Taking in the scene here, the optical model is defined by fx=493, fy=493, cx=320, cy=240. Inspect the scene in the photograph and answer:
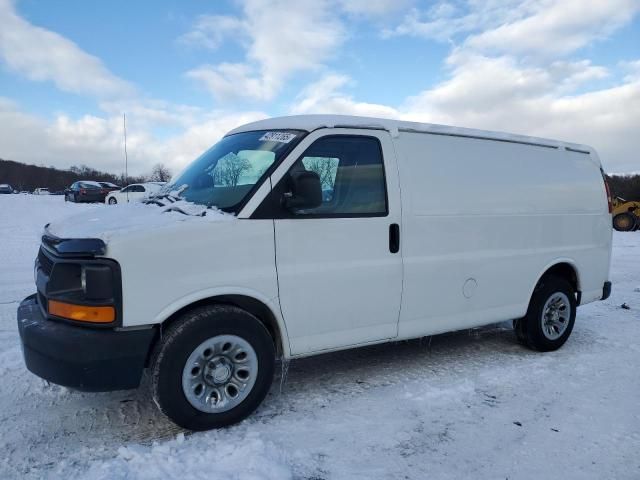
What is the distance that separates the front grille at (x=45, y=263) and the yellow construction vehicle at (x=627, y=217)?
77.0 feet

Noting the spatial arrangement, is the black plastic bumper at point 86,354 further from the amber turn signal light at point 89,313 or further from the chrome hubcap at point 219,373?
the chrome hubcap at point 219,373

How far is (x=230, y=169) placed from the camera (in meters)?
3.85

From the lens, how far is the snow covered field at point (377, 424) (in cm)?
287

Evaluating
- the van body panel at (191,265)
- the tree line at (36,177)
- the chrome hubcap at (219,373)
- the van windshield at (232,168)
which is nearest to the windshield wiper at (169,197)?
the van windshield at (232,168)

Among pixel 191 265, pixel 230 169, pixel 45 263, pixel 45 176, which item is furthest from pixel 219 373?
pixel 45 176

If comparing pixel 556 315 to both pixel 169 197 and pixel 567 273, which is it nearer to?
pixel 567 273

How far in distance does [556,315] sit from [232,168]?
12.3 ft

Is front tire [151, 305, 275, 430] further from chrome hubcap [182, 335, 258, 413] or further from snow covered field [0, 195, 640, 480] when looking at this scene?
snow covered field [0, 195, 640, 480]

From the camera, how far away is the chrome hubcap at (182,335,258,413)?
3.17m

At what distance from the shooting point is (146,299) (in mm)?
2992

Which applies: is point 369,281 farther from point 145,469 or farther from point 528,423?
point 145,469

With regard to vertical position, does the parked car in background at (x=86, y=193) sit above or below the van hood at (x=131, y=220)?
above

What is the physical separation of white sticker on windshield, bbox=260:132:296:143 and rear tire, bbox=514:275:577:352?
309 cm

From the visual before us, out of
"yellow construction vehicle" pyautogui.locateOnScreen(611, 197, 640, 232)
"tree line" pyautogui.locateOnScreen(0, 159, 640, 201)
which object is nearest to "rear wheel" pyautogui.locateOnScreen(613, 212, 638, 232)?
"yellow construction vehicle" pyautogui.locateOnScreen(611, 197, 640, 232)
